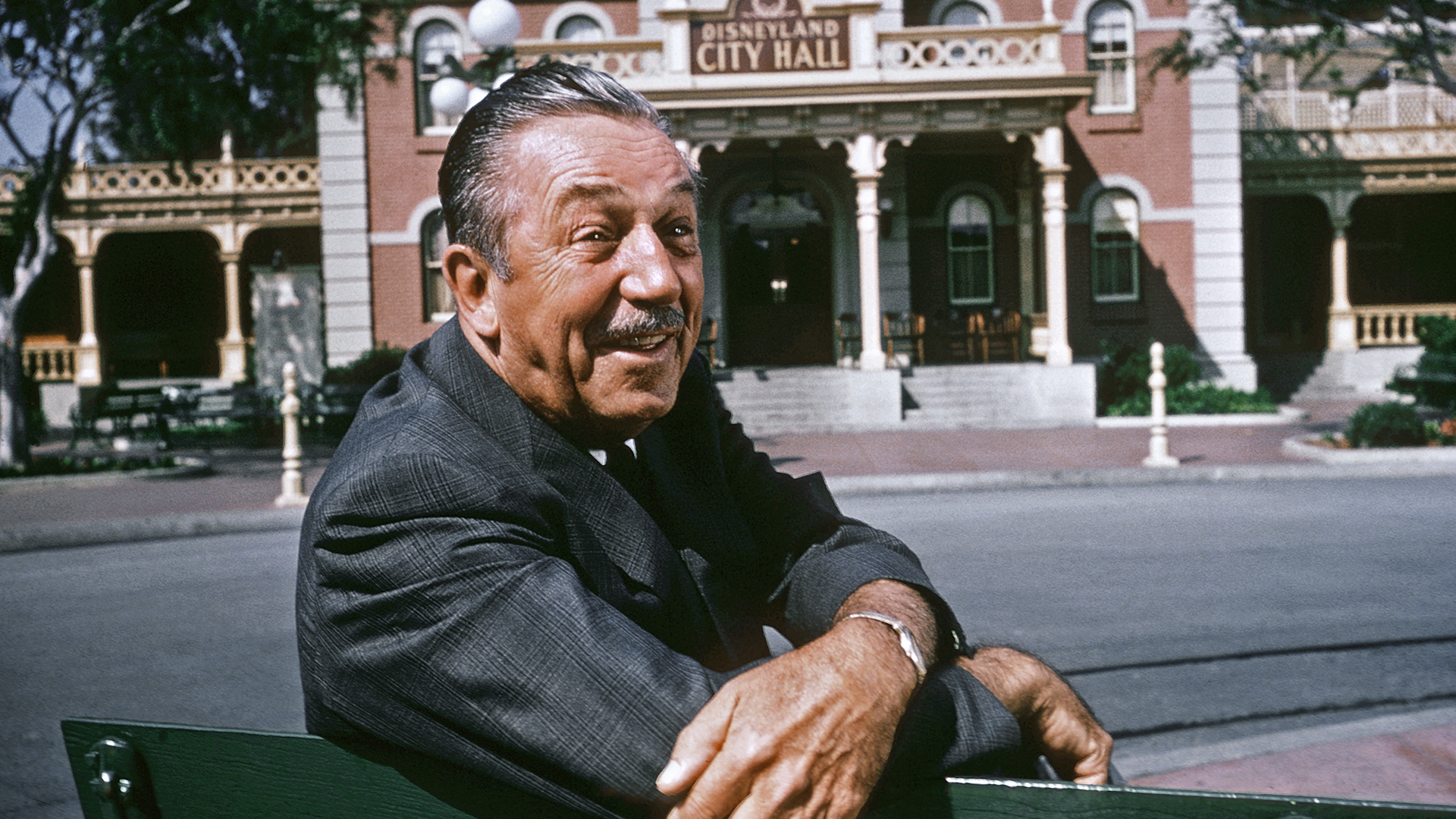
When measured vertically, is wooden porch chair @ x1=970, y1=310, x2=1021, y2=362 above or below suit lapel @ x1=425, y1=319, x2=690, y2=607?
above

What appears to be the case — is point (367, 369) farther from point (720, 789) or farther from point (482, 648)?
point (720, 789)

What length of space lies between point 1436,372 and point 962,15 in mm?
10483

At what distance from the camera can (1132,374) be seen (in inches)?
760

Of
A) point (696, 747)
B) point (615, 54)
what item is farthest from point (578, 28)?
point (696, 747)

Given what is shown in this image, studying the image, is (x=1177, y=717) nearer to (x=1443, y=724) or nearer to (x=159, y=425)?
(x=1443, y=724)

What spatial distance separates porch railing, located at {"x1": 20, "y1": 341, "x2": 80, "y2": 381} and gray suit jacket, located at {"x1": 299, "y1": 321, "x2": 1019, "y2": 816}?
25834 mm

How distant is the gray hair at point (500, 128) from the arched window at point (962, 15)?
862 inches

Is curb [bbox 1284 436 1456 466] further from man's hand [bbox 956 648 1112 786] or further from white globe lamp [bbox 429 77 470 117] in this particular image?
man's hand [bbox 956 648 1112 786]

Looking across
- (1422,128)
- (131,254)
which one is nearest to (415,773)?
(1422,128)

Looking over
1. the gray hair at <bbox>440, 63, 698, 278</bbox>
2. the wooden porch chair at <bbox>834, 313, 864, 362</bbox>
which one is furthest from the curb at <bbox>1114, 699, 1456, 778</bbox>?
the wooden porch chair at <bbox>834, 313, 864, 362</bbox>

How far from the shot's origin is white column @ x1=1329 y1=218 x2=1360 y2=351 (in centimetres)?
2322

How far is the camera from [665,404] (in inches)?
62.7

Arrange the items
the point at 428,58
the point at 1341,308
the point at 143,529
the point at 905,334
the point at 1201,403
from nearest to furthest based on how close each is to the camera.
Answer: the point at 143,529 < the point at 1201,403 < the point at 905,334 < the point at 428,58 < the point at 1341,308

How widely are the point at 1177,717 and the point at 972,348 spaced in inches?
654
